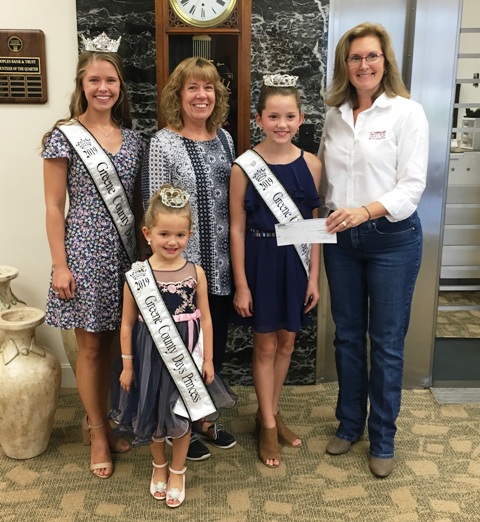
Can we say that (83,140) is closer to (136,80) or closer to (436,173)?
(136,80)

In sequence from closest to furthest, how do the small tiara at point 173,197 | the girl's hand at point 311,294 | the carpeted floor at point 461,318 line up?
the small tiara at point 173,197, the girl's hand at point 311,294, the carpeted floor at point 461,318

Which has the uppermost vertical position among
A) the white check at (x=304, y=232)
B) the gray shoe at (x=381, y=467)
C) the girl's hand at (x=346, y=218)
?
the girl's hand at (x=346, y=218)

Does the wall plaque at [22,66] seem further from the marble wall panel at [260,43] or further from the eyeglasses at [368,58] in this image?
the eyeglasses at [368,58]

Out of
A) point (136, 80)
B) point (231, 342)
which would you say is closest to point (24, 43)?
point (136, 80)

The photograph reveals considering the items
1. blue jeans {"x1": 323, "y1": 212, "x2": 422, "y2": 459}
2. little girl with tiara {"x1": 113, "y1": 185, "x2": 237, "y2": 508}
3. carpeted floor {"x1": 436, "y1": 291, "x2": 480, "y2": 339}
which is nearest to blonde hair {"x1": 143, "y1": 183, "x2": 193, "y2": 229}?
little girl with tiara {"x1": 113, "y1": 185, "x2": 237, "y2": 508}

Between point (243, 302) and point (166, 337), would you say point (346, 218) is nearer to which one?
point (243, 302)

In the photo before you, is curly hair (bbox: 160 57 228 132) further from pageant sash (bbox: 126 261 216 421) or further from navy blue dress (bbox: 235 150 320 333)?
pageant sash (bbox: 126 261 216 421)

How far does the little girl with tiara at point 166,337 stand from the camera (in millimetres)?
1798

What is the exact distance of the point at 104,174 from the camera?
1917 mm

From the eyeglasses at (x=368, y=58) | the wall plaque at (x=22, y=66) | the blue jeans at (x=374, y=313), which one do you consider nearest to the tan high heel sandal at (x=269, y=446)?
the blue jeans at (x=374, y=313)

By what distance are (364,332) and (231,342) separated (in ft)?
2.39

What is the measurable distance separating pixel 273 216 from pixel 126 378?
2.33 ft

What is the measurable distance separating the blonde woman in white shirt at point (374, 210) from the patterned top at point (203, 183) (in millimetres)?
360

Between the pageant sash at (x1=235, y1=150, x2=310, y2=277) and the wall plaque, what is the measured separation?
3.23 ft
